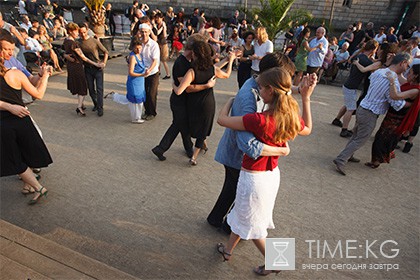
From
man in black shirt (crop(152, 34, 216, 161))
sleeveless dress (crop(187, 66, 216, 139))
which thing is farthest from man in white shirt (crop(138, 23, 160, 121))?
sleeveless dress (crop(187, 66, 216, 139))

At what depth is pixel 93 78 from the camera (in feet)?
17.1

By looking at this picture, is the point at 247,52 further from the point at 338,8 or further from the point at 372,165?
the point at 338,8

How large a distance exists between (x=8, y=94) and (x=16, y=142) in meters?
0.50

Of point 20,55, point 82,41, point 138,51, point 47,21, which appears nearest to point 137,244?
point 138,51

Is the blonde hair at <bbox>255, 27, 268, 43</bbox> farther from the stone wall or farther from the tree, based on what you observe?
the stone wall

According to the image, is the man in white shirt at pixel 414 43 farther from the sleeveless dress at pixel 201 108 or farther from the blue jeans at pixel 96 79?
the blue jeans at pixel 96 79

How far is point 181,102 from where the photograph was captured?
3.67 metres

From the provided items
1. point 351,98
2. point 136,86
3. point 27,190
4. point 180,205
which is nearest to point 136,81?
point 136,86

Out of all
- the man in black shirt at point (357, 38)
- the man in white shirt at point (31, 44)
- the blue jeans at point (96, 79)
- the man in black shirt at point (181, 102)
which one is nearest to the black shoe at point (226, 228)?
the man in black shirt at point (181, 102)

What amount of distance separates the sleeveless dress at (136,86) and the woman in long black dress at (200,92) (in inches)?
60.7

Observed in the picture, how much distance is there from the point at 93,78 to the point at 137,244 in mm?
3740

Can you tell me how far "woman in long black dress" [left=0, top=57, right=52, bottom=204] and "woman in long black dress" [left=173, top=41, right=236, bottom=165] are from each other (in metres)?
1.62

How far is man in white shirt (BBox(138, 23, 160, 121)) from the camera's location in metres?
4.62

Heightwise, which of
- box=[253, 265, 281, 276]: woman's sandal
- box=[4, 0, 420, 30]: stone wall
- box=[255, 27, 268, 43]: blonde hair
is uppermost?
box=[4, 0, 420, 30]: stone wall
